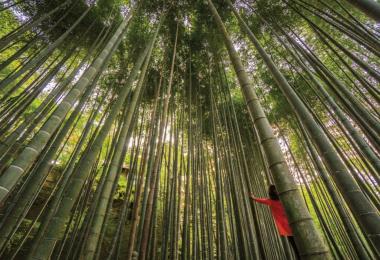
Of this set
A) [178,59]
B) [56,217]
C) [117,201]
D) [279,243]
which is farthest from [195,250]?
[117,201]

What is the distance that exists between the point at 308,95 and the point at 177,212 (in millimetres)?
4195

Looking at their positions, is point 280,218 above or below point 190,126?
below

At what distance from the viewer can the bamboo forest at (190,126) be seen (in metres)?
1.26

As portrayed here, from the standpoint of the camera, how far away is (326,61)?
4750 millimetres

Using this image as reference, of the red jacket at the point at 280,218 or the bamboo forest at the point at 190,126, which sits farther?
the red jacket at the point at 280,218

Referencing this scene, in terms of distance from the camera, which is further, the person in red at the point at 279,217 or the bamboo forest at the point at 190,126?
the person in red at the point at 279,217

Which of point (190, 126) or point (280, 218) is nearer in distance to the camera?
point (280, 218)

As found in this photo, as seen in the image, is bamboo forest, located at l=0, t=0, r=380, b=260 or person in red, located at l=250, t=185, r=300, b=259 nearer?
bamboo forest, located at l=0, t=0, r=380, b=260

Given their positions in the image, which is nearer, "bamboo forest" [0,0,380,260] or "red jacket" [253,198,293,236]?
"bamboo forest" [0,0,380,260]

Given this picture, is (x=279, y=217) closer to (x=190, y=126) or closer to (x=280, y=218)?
(x=280, y=218)

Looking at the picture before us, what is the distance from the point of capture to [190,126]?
148 inches

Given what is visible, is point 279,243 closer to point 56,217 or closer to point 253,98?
point 253,98

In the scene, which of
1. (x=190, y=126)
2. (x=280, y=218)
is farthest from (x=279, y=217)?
(x=190, y=126)

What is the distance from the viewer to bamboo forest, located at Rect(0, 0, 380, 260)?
1.26 m
